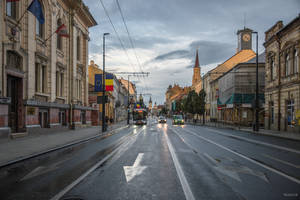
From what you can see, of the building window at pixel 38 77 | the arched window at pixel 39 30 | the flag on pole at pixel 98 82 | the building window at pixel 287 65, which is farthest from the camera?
the flag on pole at pixel 98 82

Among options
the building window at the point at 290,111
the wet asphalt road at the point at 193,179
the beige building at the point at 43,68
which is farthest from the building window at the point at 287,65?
the beige building at the point at 43,68

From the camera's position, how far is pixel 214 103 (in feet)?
210

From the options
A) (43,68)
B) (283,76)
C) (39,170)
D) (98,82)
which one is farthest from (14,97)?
(283,76)

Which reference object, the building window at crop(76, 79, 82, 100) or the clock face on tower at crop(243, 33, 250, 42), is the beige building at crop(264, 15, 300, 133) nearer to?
the building window at crop(76, 79, 82, 100)

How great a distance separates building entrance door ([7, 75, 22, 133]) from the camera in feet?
60.4

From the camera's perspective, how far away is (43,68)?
77.8ft

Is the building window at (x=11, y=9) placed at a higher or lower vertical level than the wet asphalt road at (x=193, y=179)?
higher

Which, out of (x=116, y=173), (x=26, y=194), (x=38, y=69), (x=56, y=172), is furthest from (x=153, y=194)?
(x=38, y=69)

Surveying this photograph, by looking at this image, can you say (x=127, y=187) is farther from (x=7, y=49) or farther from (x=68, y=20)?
(x=68, y=20)

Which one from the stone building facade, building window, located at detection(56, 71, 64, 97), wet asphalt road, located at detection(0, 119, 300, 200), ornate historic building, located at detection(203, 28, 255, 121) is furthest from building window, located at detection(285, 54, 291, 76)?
ornate historic building, located at detection(203, 28, 255, 121)

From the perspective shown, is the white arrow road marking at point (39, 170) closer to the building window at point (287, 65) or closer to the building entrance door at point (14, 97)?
the building entrance door at point (14, 97)

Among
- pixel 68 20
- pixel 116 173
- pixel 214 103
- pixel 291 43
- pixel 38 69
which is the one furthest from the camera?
pixel 214 103

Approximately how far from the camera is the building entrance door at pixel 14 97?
60.4ft

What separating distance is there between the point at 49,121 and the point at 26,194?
61.4ft
